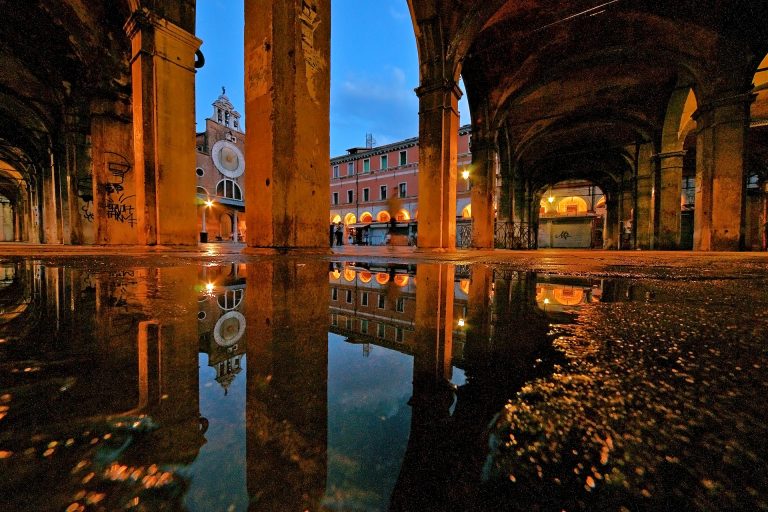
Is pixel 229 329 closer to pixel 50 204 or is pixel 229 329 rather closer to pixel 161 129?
pixel 161 129

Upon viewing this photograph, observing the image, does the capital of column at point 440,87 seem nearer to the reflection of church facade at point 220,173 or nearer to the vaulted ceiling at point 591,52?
the vaulted ceiling at point 591,52

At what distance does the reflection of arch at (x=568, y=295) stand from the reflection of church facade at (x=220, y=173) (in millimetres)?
31311

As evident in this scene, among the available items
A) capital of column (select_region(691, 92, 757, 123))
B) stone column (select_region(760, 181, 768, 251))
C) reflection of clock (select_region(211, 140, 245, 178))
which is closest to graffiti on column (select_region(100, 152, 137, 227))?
capital of column (select_region(691, 92, 757, 123))

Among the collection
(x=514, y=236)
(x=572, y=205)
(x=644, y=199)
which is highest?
(x=572, y=205)

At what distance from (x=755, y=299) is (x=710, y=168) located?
10268 millimetres

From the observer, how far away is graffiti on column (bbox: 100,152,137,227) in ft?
26.2

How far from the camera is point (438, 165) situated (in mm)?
7934

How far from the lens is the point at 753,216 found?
18.2m

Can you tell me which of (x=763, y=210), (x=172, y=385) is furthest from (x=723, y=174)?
(x=763, y=210)

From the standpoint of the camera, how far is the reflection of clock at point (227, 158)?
1230 inches

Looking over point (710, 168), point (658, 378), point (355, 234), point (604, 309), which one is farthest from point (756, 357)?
point (355, 234)

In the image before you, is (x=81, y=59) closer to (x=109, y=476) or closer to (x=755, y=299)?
(x=109, y=476)

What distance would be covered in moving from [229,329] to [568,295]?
62.2 inches

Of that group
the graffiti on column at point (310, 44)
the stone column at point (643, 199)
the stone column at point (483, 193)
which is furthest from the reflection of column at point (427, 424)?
the stone column at point (643, 199)
